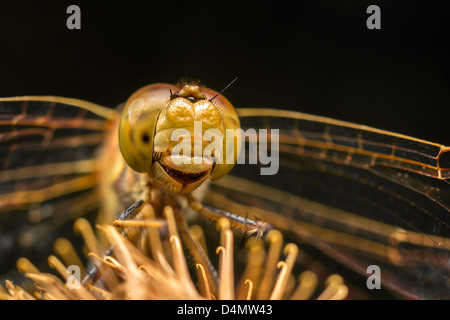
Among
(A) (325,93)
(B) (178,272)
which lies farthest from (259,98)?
(B) (178,272)

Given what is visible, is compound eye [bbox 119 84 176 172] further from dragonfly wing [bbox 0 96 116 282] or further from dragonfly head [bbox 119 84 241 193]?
dragonfly wing [bbox 0 96 116 282]

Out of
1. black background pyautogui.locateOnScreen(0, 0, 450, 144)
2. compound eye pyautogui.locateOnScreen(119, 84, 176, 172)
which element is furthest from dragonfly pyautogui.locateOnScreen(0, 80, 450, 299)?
black background pyautogui.locateOnScreen(0, 0, 450, 144)

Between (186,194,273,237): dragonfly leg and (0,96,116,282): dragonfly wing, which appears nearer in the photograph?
(186,194,273,237): dragonfly leg

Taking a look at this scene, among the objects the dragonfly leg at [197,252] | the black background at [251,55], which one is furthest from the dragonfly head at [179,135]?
the black background at [251,55]

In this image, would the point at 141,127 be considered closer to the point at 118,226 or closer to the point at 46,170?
the point at 118,226

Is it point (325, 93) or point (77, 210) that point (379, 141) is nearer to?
point (325, 93)

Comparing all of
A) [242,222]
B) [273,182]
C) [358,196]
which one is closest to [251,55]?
[273,182]
